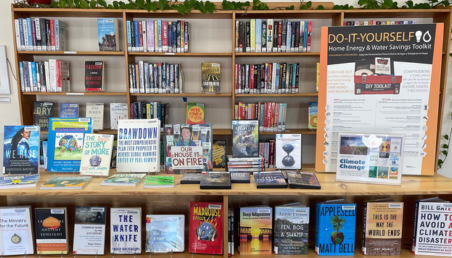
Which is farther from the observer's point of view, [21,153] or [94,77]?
[94,77]

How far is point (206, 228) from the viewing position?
1.66m

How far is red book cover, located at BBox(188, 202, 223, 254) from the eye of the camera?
1.66 m

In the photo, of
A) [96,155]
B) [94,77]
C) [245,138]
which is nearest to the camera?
[96,155]

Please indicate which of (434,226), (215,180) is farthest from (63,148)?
(434,226)

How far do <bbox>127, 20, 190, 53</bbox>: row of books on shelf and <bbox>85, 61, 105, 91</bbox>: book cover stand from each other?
0.49m

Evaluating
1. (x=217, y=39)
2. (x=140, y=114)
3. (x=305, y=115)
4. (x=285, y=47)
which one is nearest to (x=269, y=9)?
(x=285, y=47)

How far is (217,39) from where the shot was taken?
375 centimetres

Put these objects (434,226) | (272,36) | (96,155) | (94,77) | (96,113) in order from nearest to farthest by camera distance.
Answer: (434,226) → (96,155) → (272,36) → (94,77) → (96,113)

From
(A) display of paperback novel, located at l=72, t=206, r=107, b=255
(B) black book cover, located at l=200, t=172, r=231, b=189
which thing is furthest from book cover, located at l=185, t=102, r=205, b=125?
(A) display of paperback novel, located at l=72, t=206, r=107, b=255

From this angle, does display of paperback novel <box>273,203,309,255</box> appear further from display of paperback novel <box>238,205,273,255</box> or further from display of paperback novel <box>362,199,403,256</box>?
display of paperback novel <box>362,199,403,256</box>

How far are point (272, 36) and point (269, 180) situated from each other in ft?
7.14

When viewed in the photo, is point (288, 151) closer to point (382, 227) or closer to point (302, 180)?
point (302, 180)

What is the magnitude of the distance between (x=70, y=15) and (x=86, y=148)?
2.53 meters

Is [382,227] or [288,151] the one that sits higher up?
[288,151]
